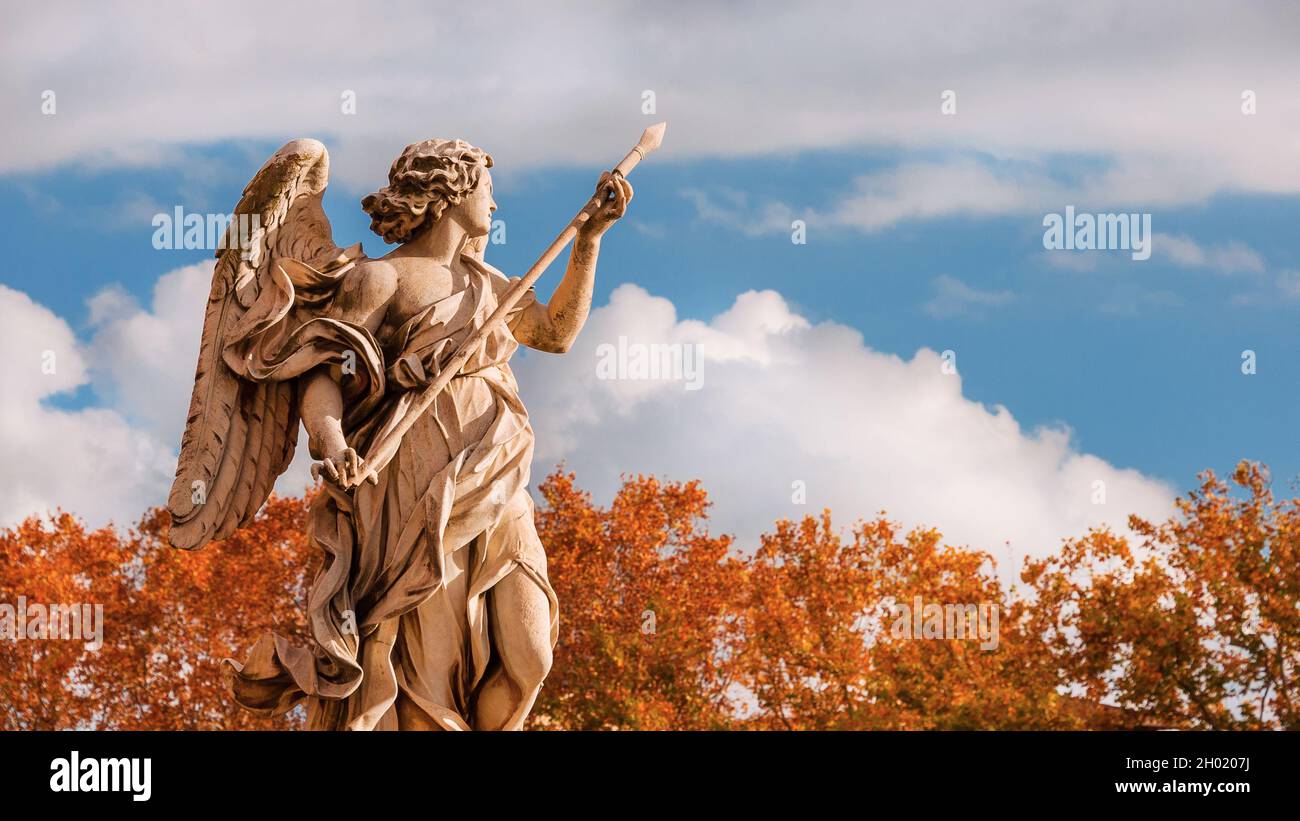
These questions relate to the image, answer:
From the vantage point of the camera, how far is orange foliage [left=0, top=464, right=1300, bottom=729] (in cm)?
2358

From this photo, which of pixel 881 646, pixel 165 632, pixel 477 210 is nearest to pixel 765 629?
pixel 881 646

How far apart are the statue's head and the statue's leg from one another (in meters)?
1.62

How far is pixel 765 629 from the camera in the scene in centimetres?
2531

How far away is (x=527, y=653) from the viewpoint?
22.3 feet

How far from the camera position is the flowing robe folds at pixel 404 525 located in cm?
671

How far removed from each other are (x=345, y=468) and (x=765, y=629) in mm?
19121

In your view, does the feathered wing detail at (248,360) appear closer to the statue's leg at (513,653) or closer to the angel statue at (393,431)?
the angel statue at (393,431)

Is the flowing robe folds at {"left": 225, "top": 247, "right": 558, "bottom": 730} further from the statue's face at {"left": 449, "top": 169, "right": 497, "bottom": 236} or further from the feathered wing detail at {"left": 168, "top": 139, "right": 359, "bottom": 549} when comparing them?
the statue's face at {"left": 449, "top": 169, "right": 497, "bottom": 236}

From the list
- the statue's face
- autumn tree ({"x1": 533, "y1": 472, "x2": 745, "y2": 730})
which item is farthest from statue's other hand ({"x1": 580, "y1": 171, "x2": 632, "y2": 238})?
autumn tree ({"x1": 533, "y1": 472, "x2": 745, "y2": 730})

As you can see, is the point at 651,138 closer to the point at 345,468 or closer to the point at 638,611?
the point at 345,468
